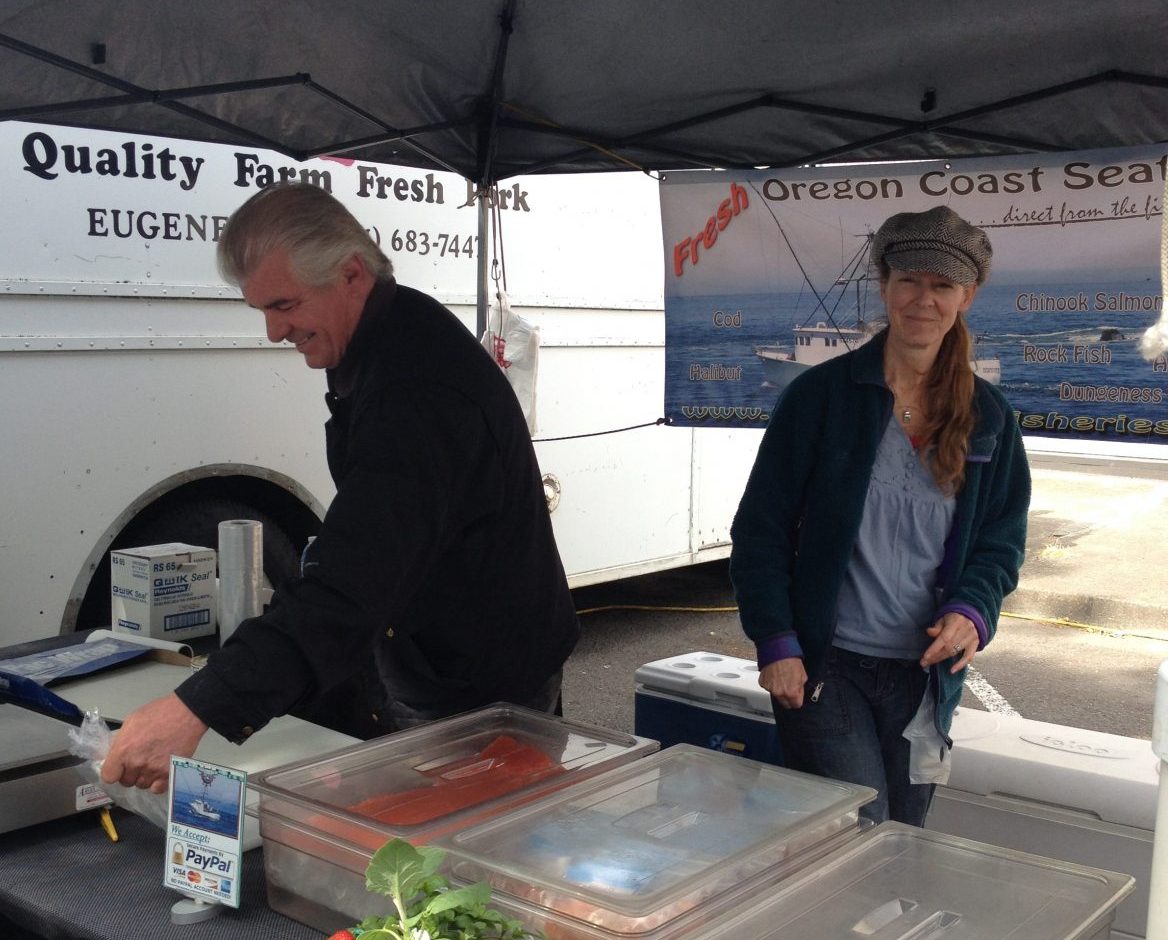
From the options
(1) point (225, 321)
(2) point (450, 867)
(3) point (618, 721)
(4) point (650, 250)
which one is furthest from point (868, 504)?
(4) point (650, 250)

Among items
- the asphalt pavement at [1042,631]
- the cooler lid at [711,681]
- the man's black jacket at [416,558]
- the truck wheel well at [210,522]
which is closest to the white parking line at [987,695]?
the asphalt pavement at [1042,631]

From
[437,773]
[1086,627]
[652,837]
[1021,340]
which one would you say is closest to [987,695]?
[1086,627]

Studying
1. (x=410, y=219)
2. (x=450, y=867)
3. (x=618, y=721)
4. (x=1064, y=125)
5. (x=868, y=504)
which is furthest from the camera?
(x=618, y=721)

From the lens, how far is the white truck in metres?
3.83

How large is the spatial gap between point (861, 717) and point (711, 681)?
1280mm

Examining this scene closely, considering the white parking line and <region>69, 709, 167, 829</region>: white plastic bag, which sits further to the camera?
the white parking line

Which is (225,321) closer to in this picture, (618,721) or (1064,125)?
(618,721)

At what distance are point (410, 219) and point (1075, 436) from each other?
277 centimetres

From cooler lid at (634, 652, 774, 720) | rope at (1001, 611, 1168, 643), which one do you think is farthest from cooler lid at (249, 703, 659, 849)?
rope at (1001, 611, 1168, 643)

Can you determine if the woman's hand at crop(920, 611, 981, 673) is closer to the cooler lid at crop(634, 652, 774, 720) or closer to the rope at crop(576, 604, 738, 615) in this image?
the cooler lid at crop(634, 652, 774, 720)

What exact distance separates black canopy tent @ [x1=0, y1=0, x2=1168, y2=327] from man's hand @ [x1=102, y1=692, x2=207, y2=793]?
5.00 feet

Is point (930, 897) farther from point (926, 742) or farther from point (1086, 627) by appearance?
point (1086, 627)

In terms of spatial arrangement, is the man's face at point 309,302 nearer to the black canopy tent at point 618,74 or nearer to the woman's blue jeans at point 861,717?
the black canopy tent at point 618,74

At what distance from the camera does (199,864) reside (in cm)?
146
